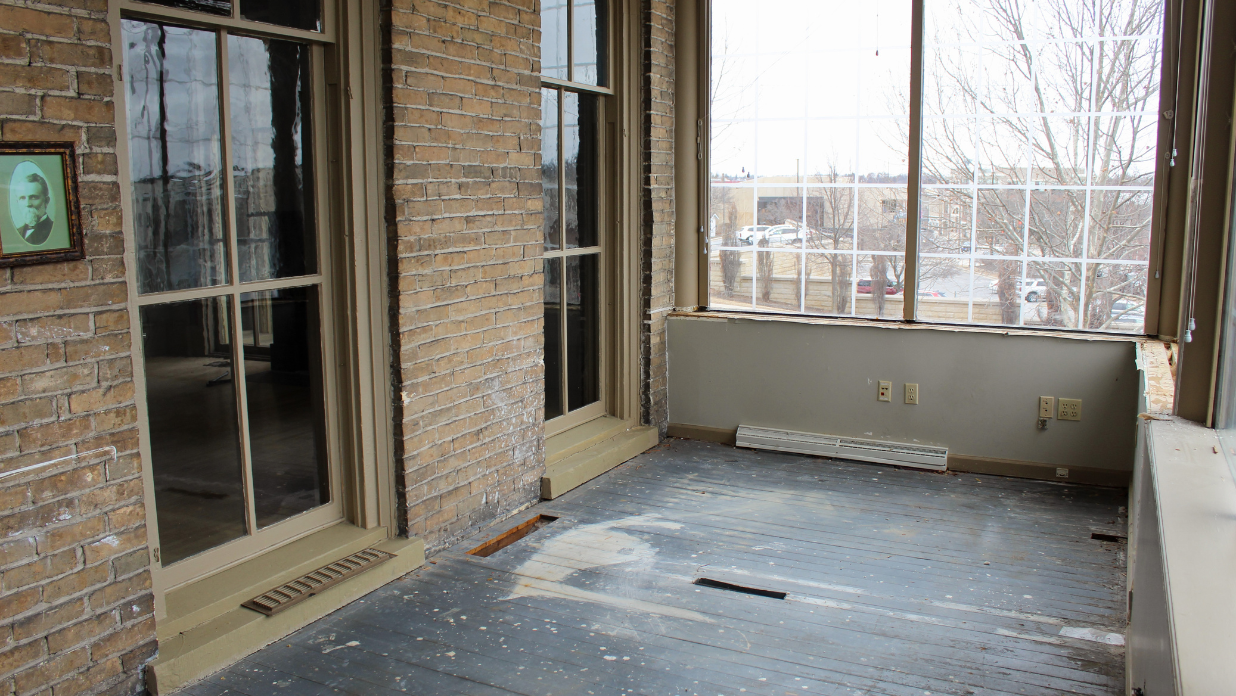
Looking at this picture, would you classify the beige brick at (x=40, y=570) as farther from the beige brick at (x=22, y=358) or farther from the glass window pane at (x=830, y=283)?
the glass window pane at (x=830, y=283)

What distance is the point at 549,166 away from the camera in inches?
181

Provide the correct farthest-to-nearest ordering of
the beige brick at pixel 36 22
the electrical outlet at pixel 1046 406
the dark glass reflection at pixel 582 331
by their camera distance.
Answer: the dark glass reflection at pixel 582 331 < the electrical outlet at pixel 1046 406 < the beige brick at pixel 36 22

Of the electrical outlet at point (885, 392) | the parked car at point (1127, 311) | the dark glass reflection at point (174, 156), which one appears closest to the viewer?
the dark glass reflection at point (174, 156)

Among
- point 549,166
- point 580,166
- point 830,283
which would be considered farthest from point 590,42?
point 830,283

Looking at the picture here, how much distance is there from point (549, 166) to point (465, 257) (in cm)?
98

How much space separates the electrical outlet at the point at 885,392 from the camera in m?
5.06

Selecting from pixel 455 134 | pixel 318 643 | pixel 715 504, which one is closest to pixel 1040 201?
pixel 715 504

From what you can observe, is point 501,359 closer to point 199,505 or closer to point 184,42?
point 199,505

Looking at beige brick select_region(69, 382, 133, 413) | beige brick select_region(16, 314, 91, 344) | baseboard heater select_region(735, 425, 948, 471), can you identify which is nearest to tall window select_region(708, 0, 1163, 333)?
baseboard heater select_region(735, 425, 948, 471)

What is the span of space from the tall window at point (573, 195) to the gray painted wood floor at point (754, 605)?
0.80 meters

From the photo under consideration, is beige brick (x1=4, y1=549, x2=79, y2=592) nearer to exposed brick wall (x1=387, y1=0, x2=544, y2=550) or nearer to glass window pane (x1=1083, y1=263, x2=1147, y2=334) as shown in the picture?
exposed brick wall (x1=387, y1=0, x2=544, y2=550)

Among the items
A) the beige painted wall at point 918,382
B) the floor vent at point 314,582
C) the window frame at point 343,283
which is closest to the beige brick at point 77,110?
the window frame at point 343,283

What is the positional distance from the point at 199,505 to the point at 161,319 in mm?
632

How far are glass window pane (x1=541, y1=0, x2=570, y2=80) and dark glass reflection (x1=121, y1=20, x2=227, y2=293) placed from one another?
1873mm
